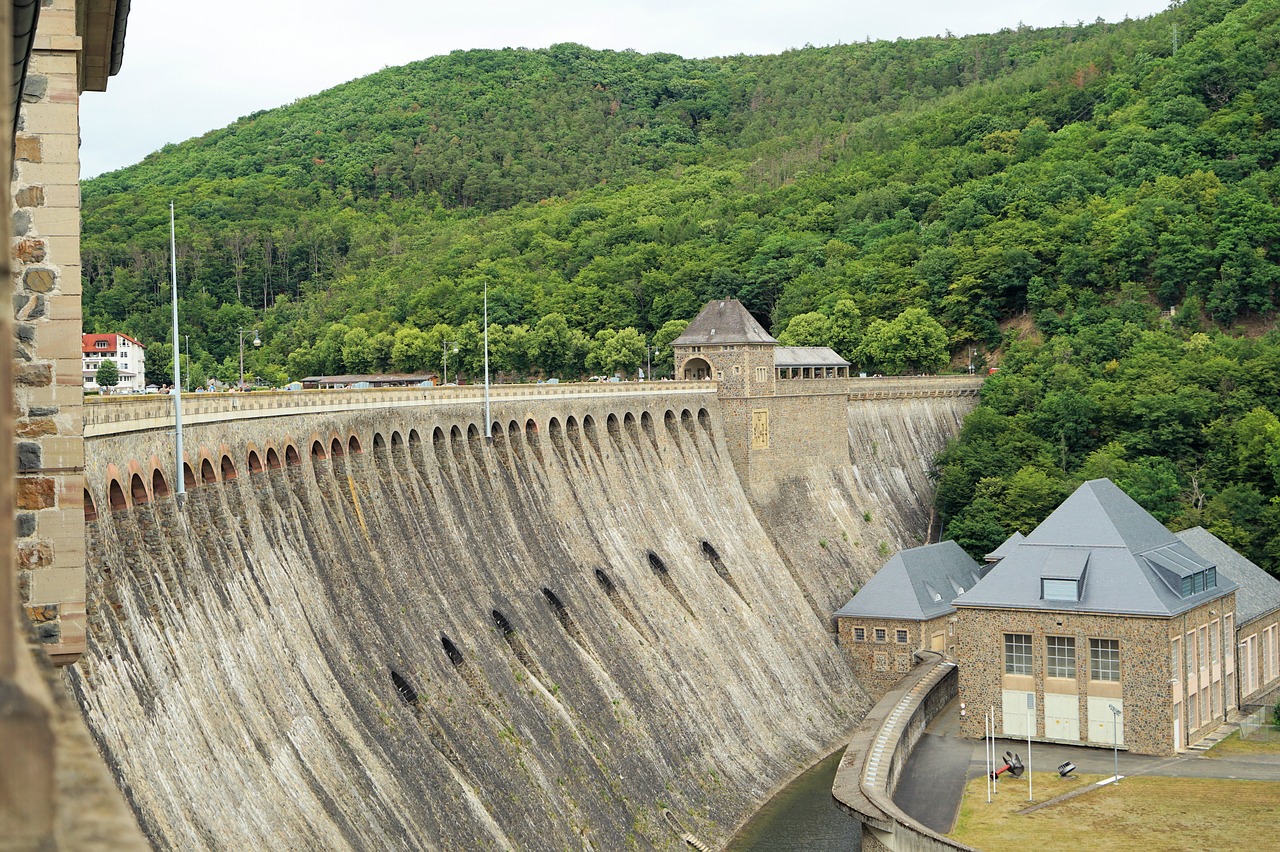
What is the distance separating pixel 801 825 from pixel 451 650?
52.9 ft

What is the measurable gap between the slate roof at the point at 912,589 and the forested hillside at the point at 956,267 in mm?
9877

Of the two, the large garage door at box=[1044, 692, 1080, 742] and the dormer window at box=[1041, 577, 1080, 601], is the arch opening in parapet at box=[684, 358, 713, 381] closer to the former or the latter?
the dormer window at box=[1041, 577, 1080, 601]

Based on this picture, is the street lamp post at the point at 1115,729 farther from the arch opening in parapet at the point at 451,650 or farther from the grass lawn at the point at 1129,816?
the arch opening in parapet at the point at 451,650

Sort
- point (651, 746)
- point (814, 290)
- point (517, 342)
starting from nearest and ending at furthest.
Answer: point (651, 746) < point (517, 342) < point (814, 290)

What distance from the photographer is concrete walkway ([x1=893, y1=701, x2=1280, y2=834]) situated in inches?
2019

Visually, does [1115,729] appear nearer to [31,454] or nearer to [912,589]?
[912,589]

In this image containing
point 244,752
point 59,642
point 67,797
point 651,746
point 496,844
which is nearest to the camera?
point 67,797

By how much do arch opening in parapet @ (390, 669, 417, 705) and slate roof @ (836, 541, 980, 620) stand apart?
35.7m

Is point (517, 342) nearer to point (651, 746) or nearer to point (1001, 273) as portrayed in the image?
point (1001, 273)

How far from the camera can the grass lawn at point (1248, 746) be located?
56.8 metres

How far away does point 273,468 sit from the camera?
146 ft

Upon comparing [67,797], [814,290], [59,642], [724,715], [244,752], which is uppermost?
[814,290]

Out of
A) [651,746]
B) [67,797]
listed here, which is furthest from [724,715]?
[67,797]

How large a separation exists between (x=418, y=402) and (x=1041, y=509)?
4628cm
